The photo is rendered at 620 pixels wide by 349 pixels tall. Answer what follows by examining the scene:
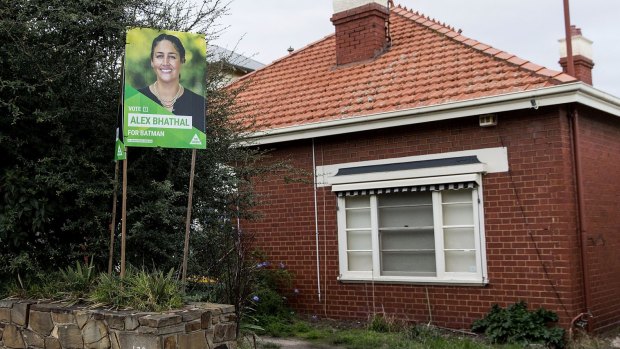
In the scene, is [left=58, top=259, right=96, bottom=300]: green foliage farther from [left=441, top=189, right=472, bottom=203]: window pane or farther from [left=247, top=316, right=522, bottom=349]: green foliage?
[left=441, top=189, right=472, bottom=203]: window pane

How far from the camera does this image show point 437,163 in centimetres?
913

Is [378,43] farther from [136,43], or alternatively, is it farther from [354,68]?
[136,43]

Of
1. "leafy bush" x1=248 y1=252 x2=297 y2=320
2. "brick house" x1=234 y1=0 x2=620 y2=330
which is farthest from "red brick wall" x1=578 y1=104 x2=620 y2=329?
"leafy bush" x1=248 y1=252 x2=297 y2=320

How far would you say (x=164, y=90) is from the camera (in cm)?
620

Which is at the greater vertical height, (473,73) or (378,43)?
(378,43)

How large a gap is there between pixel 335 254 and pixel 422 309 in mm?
1636

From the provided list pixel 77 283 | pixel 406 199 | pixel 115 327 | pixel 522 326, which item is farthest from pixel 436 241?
pixel 115 327

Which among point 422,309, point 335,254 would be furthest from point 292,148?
point 422,309

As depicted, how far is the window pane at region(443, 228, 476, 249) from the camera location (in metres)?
8.88

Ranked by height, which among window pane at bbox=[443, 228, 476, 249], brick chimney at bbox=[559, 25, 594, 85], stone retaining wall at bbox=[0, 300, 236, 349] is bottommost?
stone retaining wall at bbox=[0, 300, 236, 349]

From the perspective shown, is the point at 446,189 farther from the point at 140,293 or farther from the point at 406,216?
the point at 140,293

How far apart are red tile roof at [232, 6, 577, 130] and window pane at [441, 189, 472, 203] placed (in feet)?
4.15

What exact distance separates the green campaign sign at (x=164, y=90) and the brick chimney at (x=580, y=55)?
9.76 meters

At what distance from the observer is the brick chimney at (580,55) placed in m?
13.6
